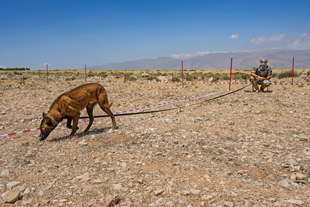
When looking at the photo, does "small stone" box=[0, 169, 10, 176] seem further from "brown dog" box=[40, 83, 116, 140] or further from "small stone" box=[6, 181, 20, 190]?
"brown dog" box=[40, 83, 116, 140]

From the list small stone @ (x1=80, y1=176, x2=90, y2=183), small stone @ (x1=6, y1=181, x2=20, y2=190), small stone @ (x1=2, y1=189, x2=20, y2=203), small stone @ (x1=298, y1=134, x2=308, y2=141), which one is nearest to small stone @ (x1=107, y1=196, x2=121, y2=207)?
small stone @ (x1=80, y1=176, x2=90, y2=183)

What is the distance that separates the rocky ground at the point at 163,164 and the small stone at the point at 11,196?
0.01 meters

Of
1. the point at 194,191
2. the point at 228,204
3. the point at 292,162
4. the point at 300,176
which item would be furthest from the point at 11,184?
the point at 292,162

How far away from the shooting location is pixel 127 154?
5004mm

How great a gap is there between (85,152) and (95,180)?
1421 millimetres

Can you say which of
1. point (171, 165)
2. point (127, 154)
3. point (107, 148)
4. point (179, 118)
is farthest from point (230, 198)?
point (179, 118)

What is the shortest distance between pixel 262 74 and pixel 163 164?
492 inches

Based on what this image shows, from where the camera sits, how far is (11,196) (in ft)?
11.0

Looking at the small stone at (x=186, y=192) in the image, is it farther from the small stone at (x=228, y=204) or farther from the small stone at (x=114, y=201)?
the small stone at (x=114, y=201)

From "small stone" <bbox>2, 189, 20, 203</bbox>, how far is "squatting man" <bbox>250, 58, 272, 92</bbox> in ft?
47.7

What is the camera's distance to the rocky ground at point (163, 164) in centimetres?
343

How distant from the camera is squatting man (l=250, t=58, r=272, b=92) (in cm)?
1405

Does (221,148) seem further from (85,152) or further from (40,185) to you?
(40,185)

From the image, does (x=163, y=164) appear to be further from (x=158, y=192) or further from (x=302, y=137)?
(x=302, y=137)
